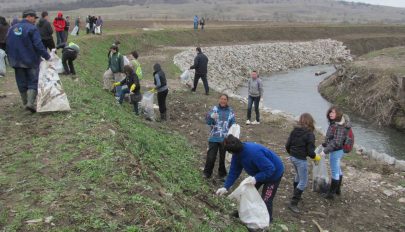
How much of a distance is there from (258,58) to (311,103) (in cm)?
1564

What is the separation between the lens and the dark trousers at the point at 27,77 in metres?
8.96

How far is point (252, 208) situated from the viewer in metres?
6.71

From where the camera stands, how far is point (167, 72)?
77.4 feet

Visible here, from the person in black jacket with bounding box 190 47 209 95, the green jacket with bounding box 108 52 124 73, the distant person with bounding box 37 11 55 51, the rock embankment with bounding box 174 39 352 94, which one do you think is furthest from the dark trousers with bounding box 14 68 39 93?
the rock embankment with bounding box 174 39 352 94

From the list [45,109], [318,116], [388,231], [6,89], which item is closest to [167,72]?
[318,116]

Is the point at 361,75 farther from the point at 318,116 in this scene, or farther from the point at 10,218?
the point at 10,218

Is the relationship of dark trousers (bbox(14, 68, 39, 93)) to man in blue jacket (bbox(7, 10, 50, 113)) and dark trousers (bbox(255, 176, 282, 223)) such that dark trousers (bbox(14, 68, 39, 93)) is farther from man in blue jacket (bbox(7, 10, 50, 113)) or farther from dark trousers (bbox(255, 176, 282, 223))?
dark trousers (bbox(255, 176, 282, 223))

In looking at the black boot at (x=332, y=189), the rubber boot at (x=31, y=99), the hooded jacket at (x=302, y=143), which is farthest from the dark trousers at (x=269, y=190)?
the rubber boot at (x=31, y=99)

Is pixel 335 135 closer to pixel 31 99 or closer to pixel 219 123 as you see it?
pixel 219 123

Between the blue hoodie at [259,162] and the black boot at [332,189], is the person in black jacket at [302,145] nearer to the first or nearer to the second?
the black boot at [332,189]

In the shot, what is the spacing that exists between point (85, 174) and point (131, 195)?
90cm

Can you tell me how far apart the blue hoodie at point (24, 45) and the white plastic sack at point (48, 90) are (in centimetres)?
23

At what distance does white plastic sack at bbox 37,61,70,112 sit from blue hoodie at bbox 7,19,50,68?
0.23 metres

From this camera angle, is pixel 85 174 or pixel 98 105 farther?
pixel 98 105
